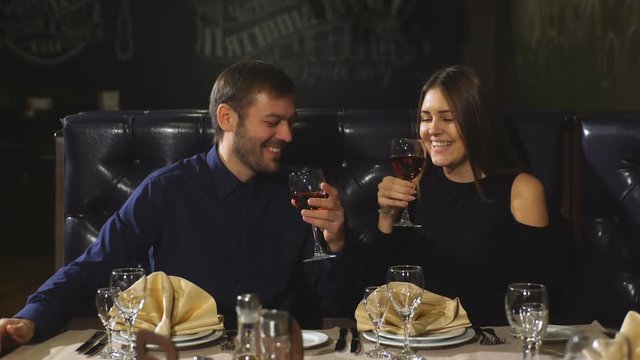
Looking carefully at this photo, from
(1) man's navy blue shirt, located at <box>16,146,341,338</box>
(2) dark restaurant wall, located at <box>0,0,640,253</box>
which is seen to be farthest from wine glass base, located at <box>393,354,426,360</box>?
(2) dark restaurant wall, located at <box>0,0,640,253</box>

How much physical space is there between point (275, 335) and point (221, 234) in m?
1.20

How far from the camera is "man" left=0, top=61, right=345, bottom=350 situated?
88.3 inches

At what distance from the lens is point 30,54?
6258mm

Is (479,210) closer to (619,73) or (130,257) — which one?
(130,257)

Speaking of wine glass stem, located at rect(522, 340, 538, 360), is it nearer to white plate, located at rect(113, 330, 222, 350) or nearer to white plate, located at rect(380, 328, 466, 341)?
white plate, located at rect(380, 328, 466, 341)

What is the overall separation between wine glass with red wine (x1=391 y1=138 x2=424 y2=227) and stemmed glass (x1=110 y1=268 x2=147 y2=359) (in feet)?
2.66

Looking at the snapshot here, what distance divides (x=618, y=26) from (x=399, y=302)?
2447 millimetres

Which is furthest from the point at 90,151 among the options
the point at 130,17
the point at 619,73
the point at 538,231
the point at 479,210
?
the point at 130,17

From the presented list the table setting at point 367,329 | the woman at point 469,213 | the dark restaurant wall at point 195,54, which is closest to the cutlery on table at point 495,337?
the table setting at point 367,329

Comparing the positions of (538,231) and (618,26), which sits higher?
(618,26)

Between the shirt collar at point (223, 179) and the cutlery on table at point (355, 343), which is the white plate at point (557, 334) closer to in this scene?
the cutlery on table at point (355, 343)

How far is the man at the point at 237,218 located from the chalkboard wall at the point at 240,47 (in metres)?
3.84

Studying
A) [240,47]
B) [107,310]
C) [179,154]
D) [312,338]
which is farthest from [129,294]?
[240,47]

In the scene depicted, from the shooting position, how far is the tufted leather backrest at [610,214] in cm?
242
